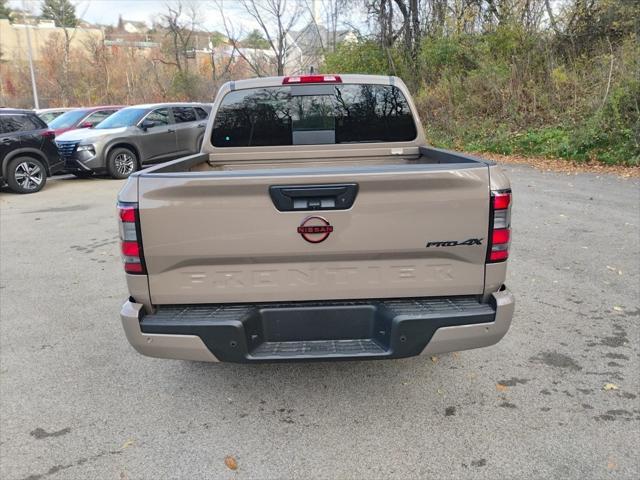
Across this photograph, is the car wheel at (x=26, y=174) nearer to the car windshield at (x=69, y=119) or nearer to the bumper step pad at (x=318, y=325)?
the car windshield at (x=69, y=119)

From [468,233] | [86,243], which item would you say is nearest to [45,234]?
[86,243]

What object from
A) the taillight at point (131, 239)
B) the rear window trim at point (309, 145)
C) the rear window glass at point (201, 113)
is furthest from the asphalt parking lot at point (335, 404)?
the rear window glass at point (201, 113)

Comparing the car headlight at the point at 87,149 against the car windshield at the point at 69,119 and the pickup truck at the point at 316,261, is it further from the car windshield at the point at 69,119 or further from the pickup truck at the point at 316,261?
the pickup truck at the point at 316,261

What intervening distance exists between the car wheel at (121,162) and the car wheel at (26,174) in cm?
154

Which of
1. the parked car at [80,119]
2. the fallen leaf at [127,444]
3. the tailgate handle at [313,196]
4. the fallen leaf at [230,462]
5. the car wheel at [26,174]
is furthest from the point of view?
the parked car at [80,119]

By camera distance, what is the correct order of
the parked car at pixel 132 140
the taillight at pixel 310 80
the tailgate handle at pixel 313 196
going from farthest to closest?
the parked car at pixel 132 140 < the taillight at pixel 310 80 < the tailgate handle at pixel 313 196

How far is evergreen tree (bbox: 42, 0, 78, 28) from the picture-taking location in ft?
178

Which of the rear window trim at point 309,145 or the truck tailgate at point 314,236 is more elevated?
the rear window trim at point 309,145

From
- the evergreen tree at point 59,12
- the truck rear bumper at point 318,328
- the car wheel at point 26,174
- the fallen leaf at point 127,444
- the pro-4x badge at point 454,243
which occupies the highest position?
the evergreen tree at point 59,12

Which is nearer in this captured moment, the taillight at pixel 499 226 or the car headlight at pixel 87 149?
the taillight at pixel 499 226

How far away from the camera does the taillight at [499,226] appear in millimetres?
2514

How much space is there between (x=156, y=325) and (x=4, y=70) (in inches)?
2092

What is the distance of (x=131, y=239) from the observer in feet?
8.30

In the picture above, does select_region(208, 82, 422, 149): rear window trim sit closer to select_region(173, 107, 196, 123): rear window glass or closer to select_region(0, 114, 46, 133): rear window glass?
select_region(0, 114, 46, 133): rear window glass
